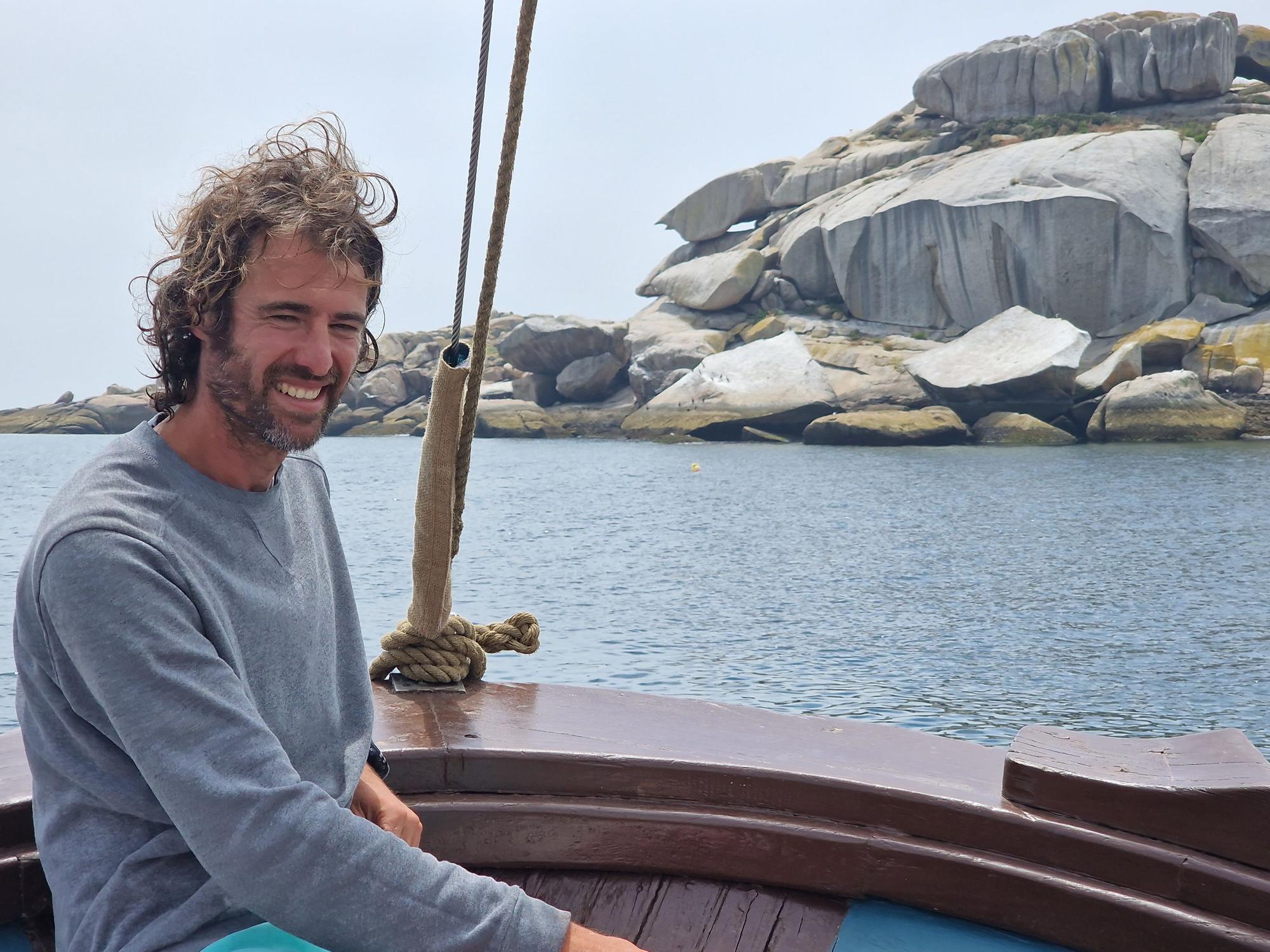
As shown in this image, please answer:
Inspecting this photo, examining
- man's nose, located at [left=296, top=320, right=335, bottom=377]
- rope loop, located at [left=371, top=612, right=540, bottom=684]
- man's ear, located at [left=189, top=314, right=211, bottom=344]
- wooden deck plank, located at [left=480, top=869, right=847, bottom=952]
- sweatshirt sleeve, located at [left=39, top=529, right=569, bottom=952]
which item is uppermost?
man's ear, located at [left=189, top=314, right=211, bottom=344]

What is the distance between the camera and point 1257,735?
7426 millimetres

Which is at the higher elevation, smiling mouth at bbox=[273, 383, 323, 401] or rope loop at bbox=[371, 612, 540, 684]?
smiling mouth at bbox=[273, 383, 323, 401]

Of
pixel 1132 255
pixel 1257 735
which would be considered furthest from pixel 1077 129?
Answer: pixel 1257 735

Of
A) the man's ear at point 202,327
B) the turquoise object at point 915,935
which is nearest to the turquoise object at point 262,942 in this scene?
the man's ear at point 202,327

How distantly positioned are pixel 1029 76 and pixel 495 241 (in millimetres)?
42984

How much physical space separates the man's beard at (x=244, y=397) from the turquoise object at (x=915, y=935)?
917mm

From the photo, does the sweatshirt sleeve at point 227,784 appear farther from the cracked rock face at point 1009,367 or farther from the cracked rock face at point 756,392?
the cracked rock face at point 756,392

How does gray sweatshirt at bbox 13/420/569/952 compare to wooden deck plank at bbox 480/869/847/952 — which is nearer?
gray sweatshirt at bbox 13/420/569/952

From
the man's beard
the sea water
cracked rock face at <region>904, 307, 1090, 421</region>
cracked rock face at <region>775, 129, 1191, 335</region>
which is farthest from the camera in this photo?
cracked rock face at <region>775, 129, 1191, 335</region>

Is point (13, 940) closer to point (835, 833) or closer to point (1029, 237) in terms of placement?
point (835, 833)

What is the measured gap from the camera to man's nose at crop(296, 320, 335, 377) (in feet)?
3.81

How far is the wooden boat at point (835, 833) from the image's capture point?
1.33 meters

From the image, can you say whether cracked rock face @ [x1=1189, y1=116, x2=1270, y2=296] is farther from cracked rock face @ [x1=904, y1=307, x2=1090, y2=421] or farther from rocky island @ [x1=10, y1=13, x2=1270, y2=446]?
cracked rock face @ [x1=904, y1=307, x2=1090, y2=421]

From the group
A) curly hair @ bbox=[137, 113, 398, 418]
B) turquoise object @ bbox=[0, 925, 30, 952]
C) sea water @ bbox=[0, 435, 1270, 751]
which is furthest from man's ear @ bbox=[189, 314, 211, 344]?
sea water @ bbox=[0, 435, 1270, 751]
